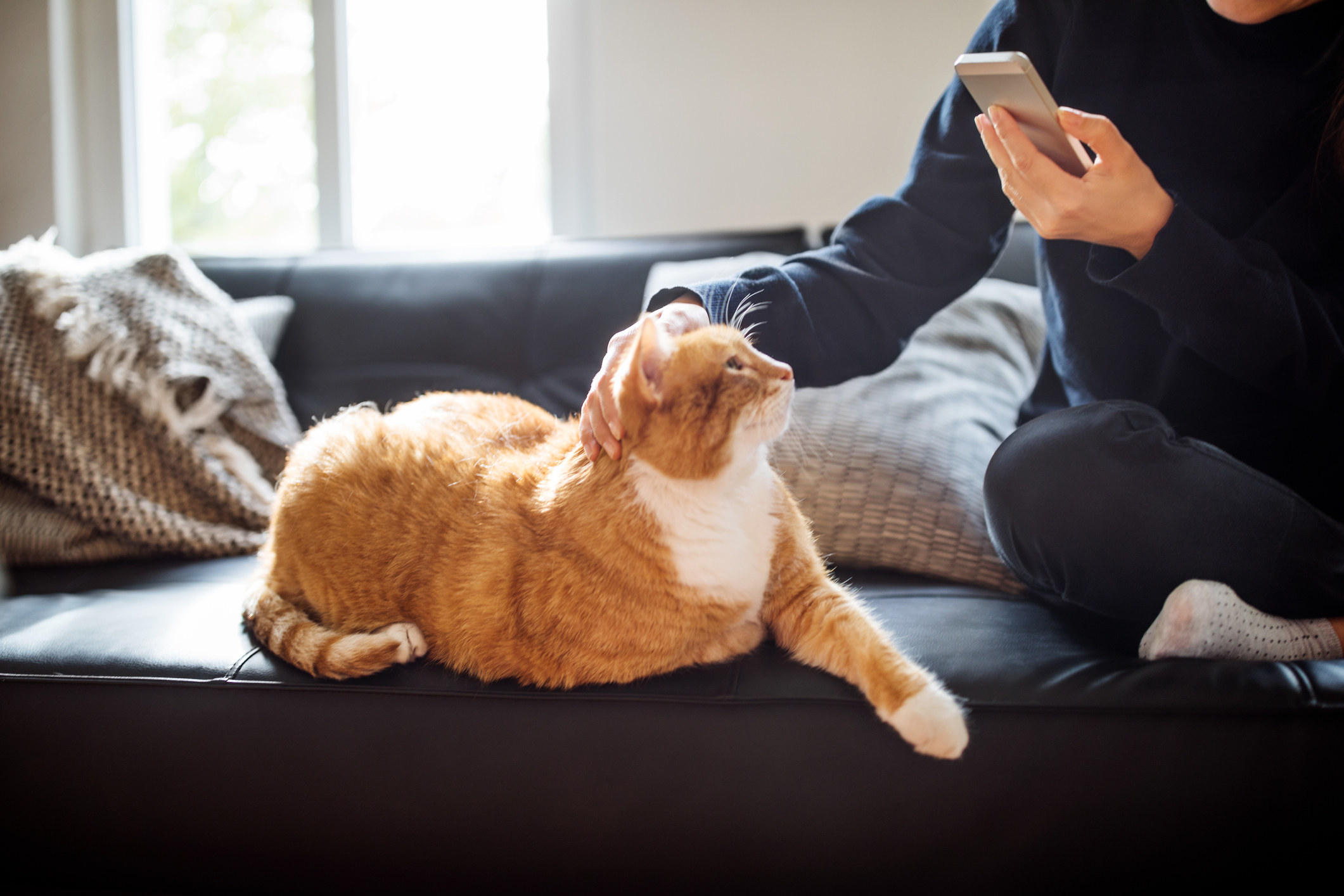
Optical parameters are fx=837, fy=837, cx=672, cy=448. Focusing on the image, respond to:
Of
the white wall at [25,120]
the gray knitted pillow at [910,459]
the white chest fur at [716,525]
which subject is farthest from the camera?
the white wall at [25,120]

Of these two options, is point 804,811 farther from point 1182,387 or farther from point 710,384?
point 1182,387

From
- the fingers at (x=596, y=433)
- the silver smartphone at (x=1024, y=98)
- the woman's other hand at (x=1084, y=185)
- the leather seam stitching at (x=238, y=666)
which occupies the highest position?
the silver smartphone at (x=1024, y=98)

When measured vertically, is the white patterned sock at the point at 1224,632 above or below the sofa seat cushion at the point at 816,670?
above

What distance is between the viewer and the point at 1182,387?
1000 millimetres

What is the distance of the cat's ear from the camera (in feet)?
2.46

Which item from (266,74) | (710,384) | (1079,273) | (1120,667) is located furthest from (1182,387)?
(266,74)

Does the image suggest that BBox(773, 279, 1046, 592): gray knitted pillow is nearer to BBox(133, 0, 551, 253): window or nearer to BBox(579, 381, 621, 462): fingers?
BBox(579, 381, 621, 462): fingers

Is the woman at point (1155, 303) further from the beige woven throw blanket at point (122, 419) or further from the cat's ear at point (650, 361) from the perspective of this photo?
the beige woven throw blanket at point (122, 419)

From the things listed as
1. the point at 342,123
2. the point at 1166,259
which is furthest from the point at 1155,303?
the point at 342,123

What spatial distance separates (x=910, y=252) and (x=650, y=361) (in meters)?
0.48

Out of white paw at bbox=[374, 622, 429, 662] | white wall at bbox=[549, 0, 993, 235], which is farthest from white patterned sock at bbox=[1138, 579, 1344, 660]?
white wall at bbox=[549, 0, 993, 235]

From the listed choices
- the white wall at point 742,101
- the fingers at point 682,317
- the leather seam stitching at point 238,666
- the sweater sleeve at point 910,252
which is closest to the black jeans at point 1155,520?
the sweater sleeve at point 910,252

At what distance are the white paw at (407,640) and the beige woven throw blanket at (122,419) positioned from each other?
0.60 metres

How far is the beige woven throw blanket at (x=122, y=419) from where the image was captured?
127cm
